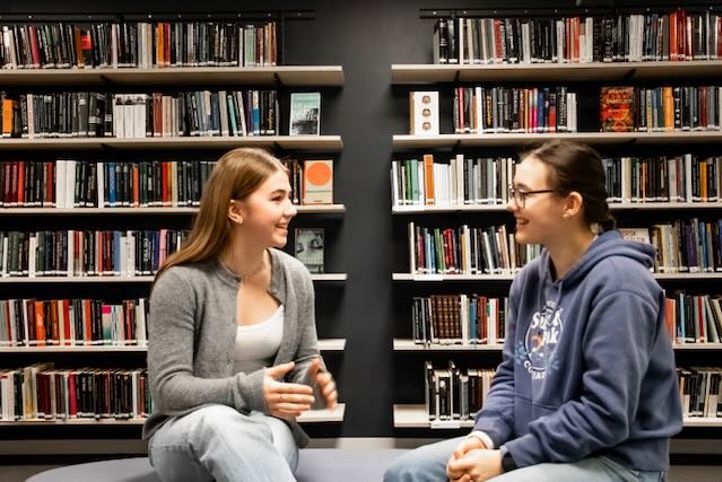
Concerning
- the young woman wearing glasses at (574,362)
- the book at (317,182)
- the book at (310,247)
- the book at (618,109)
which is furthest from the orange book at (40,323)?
the book at (618,109)

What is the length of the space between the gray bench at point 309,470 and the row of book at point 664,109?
2477 mm

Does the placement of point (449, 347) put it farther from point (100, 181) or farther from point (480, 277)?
point (100, 181)

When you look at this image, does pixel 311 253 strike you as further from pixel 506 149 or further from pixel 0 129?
pixel 0 129

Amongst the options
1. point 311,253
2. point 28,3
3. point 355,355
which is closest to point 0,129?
point 28,3

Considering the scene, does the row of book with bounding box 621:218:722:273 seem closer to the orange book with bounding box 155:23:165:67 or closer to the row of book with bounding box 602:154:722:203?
the row of book with bounding box 602:154:722:203

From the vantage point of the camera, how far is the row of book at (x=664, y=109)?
11.4 feet

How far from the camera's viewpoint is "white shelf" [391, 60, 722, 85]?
136 inches

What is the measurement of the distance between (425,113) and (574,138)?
85cm

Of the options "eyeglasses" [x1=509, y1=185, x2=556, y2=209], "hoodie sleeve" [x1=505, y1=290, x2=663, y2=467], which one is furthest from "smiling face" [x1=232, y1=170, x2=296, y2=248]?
"hoodie sleeve" [x1=505, y1=290, x2=663, y2=467]

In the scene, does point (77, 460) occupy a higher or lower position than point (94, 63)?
lower

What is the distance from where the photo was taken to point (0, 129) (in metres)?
3.57

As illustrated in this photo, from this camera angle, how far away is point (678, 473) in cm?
339

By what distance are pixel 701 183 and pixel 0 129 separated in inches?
158

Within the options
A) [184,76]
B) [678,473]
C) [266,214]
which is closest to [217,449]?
[266,214]
